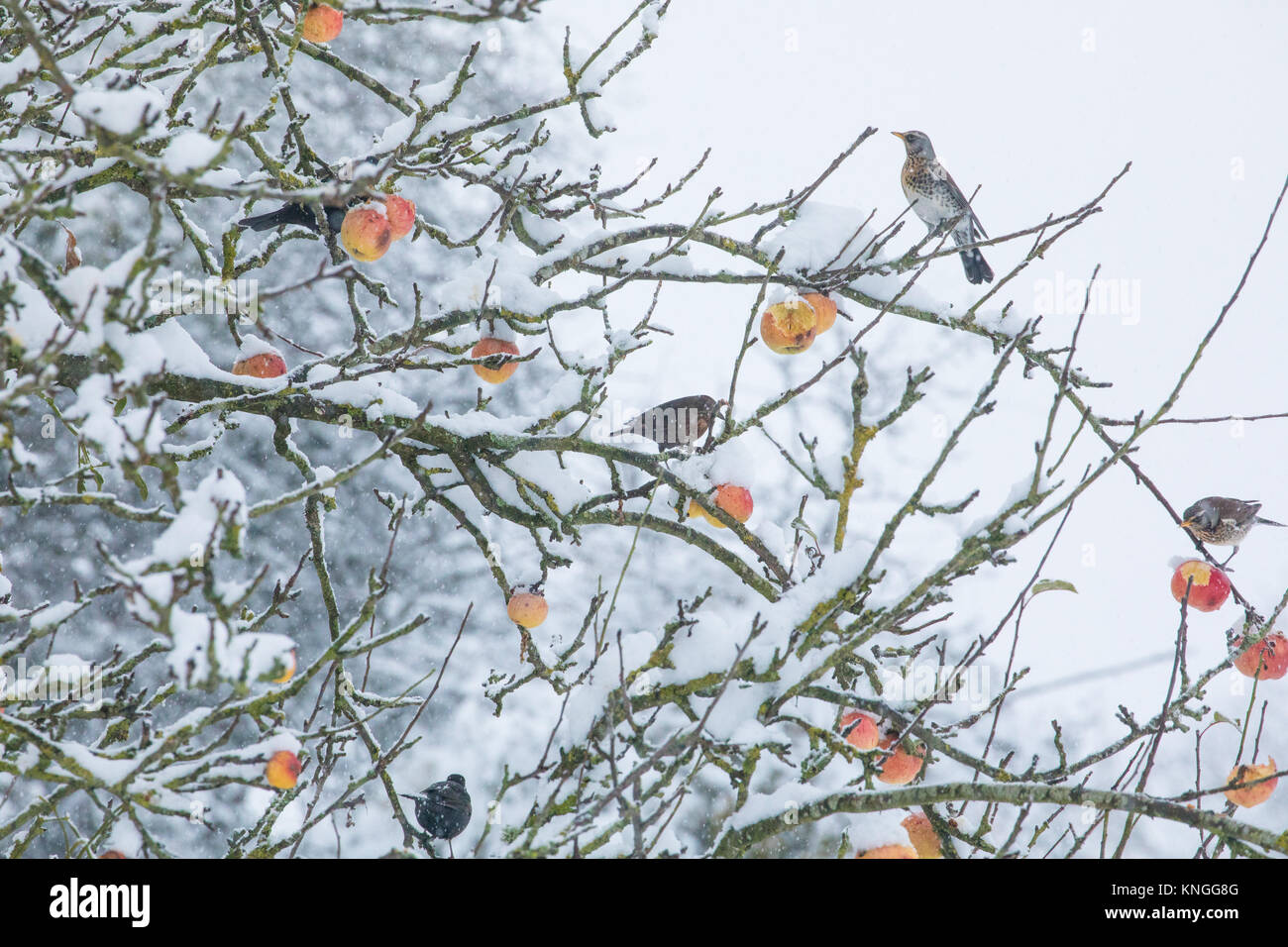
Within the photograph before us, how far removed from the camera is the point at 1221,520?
3.17 meters

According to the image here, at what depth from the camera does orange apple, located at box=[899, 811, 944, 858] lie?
2.39 meters

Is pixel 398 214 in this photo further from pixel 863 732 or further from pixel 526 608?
pixel 863 732

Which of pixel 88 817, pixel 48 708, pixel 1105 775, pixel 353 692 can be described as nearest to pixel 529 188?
pixel 353 692

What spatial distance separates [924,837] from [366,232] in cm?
224

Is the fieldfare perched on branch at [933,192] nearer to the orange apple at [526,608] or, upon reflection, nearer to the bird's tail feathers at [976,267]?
the bird's tail feathers at [976,267]

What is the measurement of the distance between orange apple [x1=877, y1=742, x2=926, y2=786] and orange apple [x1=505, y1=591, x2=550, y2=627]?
47.0 inches

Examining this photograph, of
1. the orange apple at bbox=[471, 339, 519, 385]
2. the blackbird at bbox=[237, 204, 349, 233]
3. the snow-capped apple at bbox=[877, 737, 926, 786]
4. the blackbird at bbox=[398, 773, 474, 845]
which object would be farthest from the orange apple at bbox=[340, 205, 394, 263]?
the blackbird at bbox=[398, 773, 474, 845]

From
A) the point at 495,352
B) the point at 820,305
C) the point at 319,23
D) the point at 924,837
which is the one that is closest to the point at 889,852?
the point at 924,837

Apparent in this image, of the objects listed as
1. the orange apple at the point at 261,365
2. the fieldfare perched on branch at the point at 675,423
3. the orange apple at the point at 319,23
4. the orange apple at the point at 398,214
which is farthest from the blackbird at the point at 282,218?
the fieldfare perched on branch at the point at 675,423

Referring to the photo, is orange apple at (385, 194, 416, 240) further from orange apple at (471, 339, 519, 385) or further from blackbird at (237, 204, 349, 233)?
orange apple at (471, 339, 519, 385)

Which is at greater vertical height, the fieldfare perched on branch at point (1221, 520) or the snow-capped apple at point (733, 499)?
the snow-capped apple at point (733, 499)

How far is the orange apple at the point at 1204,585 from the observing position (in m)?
2.87

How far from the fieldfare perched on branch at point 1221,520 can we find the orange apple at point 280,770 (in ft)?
Answer: 9.05

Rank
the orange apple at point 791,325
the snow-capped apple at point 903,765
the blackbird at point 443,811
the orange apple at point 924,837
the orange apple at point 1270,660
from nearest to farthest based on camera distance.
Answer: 1. the orange apple at point 924,837
2. the snow-capped apple at point 903,765
3. the orange apple at point 1270,660
4. the orange apple at point 791,325
5. the blackbird at point 443,811
